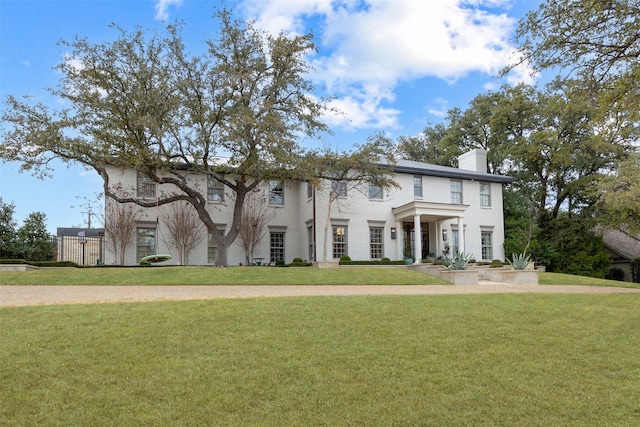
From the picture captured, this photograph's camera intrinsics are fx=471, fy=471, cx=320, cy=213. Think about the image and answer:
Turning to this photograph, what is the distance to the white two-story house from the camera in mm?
24625

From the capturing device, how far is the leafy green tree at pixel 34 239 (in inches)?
932

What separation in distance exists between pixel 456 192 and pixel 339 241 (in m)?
8.40

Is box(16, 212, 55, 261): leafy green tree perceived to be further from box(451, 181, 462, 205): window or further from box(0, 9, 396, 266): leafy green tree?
box(451, 181, 462, 205): window

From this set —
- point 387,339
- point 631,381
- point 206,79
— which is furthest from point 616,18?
point 206,79

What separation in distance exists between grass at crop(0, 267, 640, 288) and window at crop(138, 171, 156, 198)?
6.79m

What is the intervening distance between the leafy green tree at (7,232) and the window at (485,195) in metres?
26.5

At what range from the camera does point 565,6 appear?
30.3 feet

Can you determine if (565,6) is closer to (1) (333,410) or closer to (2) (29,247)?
(1) (333,410)

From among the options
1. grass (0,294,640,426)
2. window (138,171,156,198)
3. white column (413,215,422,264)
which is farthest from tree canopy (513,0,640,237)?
window (138,171,156,198)

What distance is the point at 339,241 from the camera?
26156mm

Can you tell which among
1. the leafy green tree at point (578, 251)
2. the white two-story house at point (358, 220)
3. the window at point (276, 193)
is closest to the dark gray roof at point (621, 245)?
the leafy green tree at point (578, 251)

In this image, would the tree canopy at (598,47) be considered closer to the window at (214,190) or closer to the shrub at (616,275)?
the window at (214,190)

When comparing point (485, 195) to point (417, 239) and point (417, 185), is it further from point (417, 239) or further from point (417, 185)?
point (417, 239)

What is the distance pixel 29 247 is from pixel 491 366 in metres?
24.2
